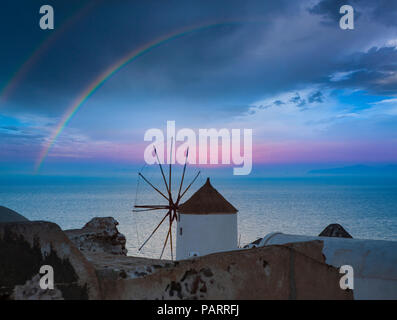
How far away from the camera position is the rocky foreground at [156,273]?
2279 millimetres

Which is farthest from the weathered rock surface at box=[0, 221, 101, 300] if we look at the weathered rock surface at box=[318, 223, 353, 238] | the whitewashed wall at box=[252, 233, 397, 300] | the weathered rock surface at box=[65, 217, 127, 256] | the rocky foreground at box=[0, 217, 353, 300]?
the weathered rock surface at box=[318, 223, 353, 238]

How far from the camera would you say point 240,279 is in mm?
2773

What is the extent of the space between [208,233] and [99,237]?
1911 centimetres

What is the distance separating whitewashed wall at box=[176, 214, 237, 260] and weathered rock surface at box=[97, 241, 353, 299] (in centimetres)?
2165

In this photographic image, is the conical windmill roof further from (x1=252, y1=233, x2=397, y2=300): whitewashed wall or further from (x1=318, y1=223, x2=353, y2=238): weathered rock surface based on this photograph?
(x1=252, y1=233, x2=397, y2=300): whitewashed wall

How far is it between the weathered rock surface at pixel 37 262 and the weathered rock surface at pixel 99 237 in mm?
2916

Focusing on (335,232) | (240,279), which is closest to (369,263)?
(335,232)

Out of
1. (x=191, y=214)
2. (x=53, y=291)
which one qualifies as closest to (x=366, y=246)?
(x=53, y=291)

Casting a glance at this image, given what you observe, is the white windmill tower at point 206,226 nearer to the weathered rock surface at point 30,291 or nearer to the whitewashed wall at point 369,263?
the whitewashed wall at point 369,263

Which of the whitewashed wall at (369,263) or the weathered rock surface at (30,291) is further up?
the weathered rock surface at (30,291)

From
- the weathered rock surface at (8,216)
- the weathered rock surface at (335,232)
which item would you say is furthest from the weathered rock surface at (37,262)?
the weathered rock surface at (335,232)

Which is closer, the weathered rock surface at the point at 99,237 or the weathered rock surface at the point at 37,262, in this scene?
the weathered rock surface at the point at 37,262

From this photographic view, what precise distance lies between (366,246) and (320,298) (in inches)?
300

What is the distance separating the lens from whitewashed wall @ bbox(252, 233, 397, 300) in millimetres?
9170
